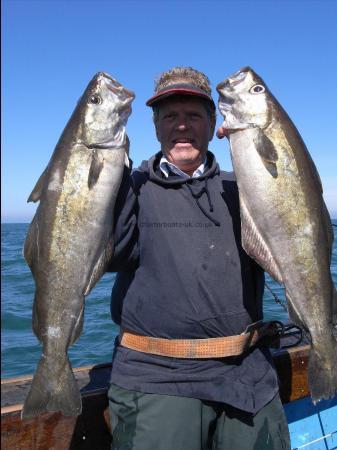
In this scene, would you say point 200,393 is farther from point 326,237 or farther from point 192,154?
point 192,154

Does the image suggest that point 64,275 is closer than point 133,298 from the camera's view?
Yes

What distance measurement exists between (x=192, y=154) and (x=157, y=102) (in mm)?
490

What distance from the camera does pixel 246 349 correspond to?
3184mm

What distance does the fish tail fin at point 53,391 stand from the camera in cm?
290

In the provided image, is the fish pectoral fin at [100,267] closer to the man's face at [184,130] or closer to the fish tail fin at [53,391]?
the fish tail fin at [53,391]

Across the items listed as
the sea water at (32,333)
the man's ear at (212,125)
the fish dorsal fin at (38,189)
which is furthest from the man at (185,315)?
the sea water at (32,333)

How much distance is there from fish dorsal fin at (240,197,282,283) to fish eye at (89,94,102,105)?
123 centimetres

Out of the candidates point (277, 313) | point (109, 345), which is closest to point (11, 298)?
point (109, 345)

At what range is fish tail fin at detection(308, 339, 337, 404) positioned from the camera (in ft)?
10.5

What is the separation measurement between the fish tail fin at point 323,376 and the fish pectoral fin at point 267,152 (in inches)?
54.5

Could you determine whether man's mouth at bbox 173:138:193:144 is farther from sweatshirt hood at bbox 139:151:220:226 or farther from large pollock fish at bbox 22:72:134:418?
large pollock fish at bbox 22:72:134:418

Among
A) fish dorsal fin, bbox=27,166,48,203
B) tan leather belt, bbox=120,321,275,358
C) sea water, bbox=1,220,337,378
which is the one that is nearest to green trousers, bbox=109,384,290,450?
tan leather belt, bbox=120,321,275,358

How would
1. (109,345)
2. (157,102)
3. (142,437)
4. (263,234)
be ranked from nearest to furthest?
(142,437), (263,234), (157,102), (109,345)

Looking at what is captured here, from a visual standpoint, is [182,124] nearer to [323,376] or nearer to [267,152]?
[267,152]
